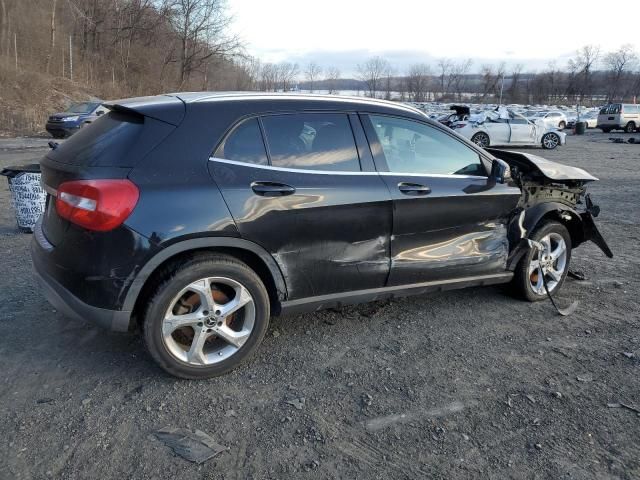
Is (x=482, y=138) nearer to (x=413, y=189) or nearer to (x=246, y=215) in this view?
(x=413, y=189)

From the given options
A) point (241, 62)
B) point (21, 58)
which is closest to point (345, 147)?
point (21, 58)

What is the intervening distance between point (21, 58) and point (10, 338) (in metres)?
39.7

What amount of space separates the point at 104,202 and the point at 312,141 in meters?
1.42

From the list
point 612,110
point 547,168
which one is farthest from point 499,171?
point 612,110

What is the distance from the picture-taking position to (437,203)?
3881 mm

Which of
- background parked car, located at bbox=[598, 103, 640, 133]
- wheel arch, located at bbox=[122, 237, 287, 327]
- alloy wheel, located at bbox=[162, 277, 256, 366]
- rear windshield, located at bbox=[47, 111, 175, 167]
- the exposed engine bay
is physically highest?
background parked car, located at bbox=[598, 103, 640, 133]

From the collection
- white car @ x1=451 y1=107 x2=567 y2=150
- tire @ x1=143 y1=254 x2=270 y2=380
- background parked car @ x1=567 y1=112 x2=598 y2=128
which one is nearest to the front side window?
tire @ x1=143 y1=254 x2=270 y2=380

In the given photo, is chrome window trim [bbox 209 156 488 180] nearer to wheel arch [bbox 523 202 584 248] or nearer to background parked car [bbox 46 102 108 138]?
wheel arch [bbox 523 202 584 248]

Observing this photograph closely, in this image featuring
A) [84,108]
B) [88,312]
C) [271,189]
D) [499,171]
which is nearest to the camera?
[88,312]

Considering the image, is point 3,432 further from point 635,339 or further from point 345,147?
point 635,339

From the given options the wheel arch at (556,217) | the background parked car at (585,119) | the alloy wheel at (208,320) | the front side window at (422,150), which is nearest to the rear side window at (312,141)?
the front side window at (422,150)

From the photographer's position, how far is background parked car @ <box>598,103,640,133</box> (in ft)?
110

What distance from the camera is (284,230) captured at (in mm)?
3324

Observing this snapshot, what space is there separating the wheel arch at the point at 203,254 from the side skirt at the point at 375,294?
136 mm
